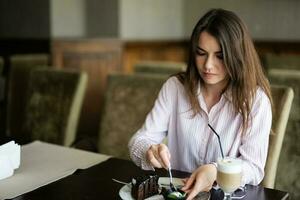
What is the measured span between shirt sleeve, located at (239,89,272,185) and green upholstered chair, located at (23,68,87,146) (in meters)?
1.12

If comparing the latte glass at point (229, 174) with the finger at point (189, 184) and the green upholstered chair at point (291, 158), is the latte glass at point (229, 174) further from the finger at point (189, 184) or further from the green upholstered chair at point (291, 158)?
the green upholstered chair at point (291, 158)

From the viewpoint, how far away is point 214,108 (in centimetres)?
157

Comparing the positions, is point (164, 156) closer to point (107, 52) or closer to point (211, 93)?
point (211, 93)

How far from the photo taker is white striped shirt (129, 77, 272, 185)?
1.42m

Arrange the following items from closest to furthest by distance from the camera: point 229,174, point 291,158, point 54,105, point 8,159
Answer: point 229,174 < point 8,159 < point 291,158 < point 54,105

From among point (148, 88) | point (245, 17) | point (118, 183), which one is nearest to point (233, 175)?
point (118, 183)

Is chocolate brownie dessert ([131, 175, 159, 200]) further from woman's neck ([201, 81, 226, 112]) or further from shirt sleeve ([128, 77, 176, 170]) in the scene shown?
woman's neck ([201, 81, 226, 112])

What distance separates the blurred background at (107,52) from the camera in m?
2.18

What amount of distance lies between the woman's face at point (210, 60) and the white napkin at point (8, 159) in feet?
2.18

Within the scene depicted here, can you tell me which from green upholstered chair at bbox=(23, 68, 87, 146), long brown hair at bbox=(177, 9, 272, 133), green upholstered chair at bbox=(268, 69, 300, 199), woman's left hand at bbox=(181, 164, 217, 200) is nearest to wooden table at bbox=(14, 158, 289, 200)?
woman's left hand at bbox=(181, 164, 217, 200)

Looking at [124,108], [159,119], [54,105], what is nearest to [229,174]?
[159,119]

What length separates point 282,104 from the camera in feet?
5.51

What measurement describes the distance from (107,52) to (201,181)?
327cm

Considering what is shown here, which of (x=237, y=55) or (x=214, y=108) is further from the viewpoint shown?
(x=214, y=108)
